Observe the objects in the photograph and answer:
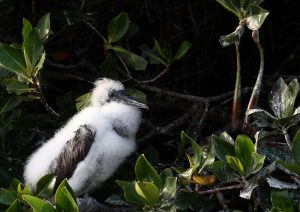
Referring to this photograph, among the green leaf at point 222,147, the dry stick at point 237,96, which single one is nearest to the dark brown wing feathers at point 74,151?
the dry stick at point 237,96

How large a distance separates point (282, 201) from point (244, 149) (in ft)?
0.71

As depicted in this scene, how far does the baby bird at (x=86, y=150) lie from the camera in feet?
9.02

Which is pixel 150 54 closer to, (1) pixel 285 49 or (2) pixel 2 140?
(2) pixel 2 140

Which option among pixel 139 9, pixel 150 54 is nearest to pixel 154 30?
pixel 139 9

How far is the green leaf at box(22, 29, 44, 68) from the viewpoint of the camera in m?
2.43

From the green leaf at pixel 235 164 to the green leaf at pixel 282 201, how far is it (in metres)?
0.13

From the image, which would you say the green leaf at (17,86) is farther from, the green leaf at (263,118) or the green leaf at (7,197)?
the green leaf at (263,118)

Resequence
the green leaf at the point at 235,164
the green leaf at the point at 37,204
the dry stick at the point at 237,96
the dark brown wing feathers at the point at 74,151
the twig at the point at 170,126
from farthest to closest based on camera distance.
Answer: the twig at the point at 170,126 < the dark brown wing feathers at the point at 74,151 < the dry stick at the point at 237,96 < the green leaf at the point at 235,164 < the green leaf at the point at 37,204

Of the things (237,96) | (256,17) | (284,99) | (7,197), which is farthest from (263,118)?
(7,197)

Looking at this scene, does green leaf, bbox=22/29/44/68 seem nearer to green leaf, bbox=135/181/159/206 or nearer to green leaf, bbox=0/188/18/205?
green leaf, bbox=0/188/18/205

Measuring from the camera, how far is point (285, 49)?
3.90 m

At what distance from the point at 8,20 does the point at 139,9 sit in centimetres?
80

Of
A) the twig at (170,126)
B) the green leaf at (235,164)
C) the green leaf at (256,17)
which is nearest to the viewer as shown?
the green leaf at (235,164)

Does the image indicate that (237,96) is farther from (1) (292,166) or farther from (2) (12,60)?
(2) (12,60)
